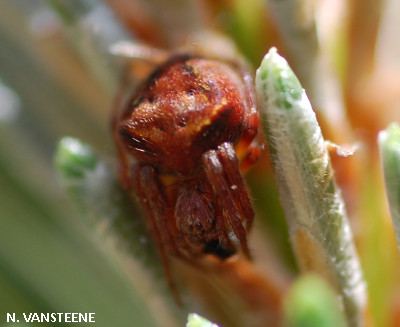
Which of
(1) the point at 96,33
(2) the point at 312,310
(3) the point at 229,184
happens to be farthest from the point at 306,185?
(1) the point at 96,33

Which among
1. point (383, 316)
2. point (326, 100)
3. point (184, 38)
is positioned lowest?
point (383, 316)

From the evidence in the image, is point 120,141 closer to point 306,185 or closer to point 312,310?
point 306,185

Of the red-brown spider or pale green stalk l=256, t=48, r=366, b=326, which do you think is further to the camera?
the red-brown spider

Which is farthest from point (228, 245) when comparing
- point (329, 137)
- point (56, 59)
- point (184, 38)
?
point (56, 59)

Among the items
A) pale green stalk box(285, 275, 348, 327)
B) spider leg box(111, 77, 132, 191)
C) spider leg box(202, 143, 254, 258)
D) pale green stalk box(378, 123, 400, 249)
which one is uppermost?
Answer: spider leg box(111, 77, 132, 191)

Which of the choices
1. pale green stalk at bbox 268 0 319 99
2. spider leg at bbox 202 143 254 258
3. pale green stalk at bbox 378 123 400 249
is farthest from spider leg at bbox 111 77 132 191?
pale green stalk at bbox 378 123 400 249

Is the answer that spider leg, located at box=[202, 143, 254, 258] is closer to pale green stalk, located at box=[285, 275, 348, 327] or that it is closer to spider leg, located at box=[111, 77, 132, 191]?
spider leg, located at box=[111, 77, 132, 191]

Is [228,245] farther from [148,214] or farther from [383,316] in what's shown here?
[383,316]
